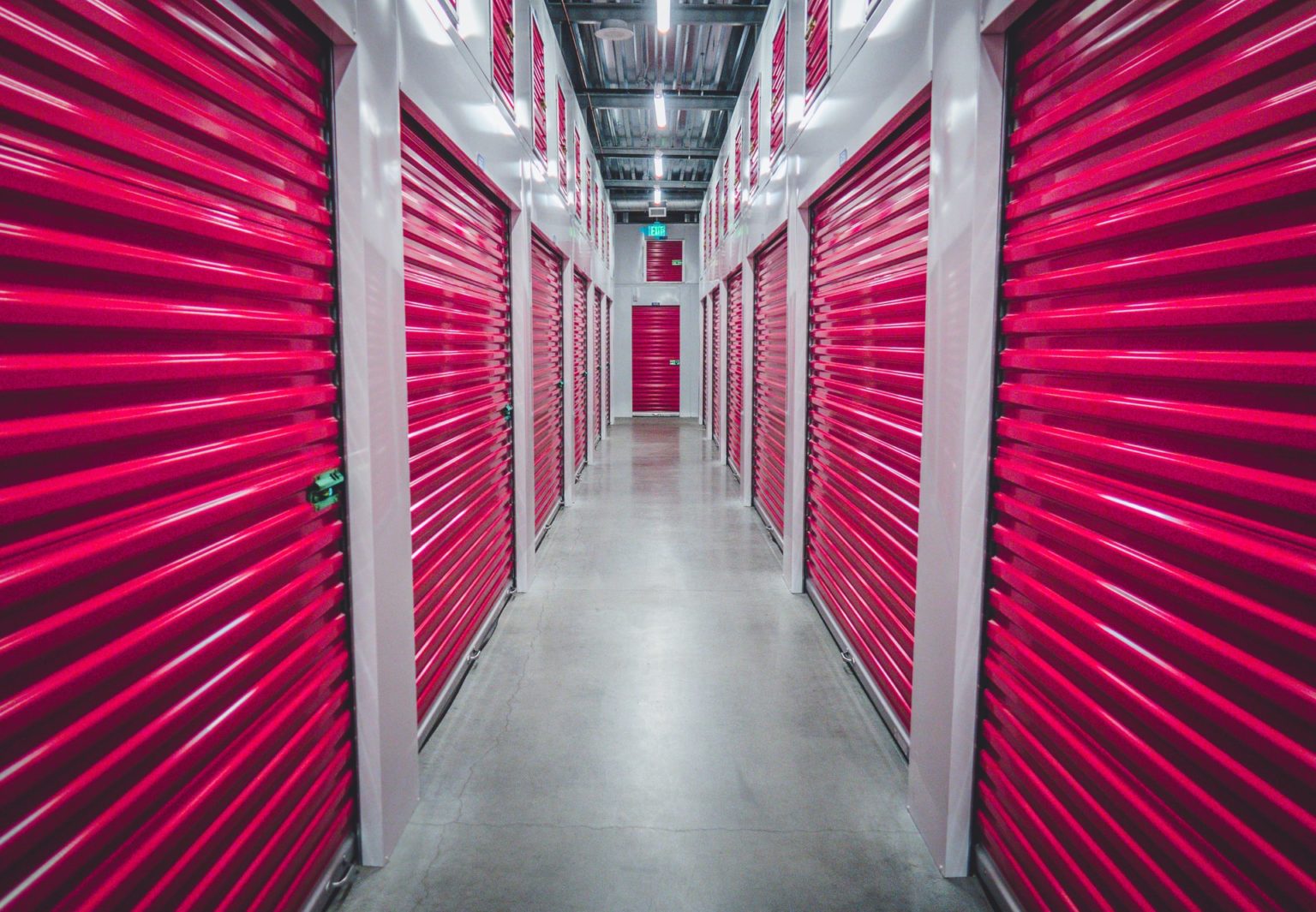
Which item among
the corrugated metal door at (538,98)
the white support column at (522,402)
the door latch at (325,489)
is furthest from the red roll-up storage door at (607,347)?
the door latch at (325,489)

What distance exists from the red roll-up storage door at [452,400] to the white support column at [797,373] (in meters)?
1.87

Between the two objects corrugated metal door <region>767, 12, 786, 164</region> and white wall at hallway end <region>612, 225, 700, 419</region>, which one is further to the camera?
white wall at hallway end <region>612, 225, 700, 419</region>

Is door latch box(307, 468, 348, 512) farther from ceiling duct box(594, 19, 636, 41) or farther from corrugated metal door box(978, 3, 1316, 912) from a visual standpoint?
ceiling duct box(594, 19, 636, 41)

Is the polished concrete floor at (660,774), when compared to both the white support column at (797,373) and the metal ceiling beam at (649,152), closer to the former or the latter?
the white support column at (797,373)

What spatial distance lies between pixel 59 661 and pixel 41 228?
2.39ft

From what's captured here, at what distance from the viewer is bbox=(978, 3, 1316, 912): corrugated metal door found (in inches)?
50.1

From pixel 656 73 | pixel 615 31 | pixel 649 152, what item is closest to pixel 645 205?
pixel 649 152

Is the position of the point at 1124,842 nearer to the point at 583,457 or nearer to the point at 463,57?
the point at 463,57

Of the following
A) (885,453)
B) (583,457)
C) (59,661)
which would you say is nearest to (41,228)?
(59,661)

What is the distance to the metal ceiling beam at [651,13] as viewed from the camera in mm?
7250

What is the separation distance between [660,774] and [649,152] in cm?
1115

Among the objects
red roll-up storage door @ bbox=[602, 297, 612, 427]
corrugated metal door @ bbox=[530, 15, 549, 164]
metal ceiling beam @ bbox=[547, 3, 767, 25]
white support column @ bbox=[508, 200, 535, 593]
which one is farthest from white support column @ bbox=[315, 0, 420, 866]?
red roll-up storage door @ bbox=[602, 297, 612, 427]

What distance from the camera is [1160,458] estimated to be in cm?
154

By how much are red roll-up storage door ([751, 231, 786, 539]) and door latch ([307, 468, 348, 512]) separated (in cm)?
414
